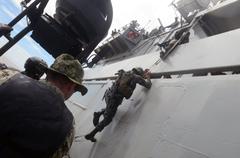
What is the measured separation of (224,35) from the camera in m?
4.39

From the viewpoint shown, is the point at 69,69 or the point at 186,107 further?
the point at 186,107

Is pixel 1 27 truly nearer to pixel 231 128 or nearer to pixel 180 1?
pixel 231 128

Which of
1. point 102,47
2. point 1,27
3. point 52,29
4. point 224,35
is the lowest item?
point 102,47

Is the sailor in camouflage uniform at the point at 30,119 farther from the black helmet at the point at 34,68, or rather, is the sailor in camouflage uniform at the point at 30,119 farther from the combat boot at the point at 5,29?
the combat boot at the point at 5,29

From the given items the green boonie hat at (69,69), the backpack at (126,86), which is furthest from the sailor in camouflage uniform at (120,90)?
the green boonie hat at (69,69)

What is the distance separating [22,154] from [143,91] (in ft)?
10.7

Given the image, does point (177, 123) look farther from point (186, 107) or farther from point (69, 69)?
point (69, 69)

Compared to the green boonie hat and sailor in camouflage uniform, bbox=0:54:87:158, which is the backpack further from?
sailor in camouflage uniform, bbox=0:54:87:158

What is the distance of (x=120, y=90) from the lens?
4754 mm

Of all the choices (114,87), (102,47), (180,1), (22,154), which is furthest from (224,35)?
(102,47)

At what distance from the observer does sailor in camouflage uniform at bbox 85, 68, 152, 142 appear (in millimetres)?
4719

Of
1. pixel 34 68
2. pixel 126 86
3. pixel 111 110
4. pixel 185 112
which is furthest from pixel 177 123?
pixel 34 68

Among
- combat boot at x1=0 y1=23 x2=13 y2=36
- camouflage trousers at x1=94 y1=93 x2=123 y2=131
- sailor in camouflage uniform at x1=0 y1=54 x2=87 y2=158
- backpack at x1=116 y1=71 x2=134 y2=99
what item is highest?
combat boot at x1=0 y1=23 x2=13 y2=36

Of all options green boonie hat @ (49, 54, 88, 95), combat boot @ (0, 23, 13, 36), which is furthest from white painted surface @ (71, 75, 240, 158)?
combat boot @ (0, 23, 13, 36)
